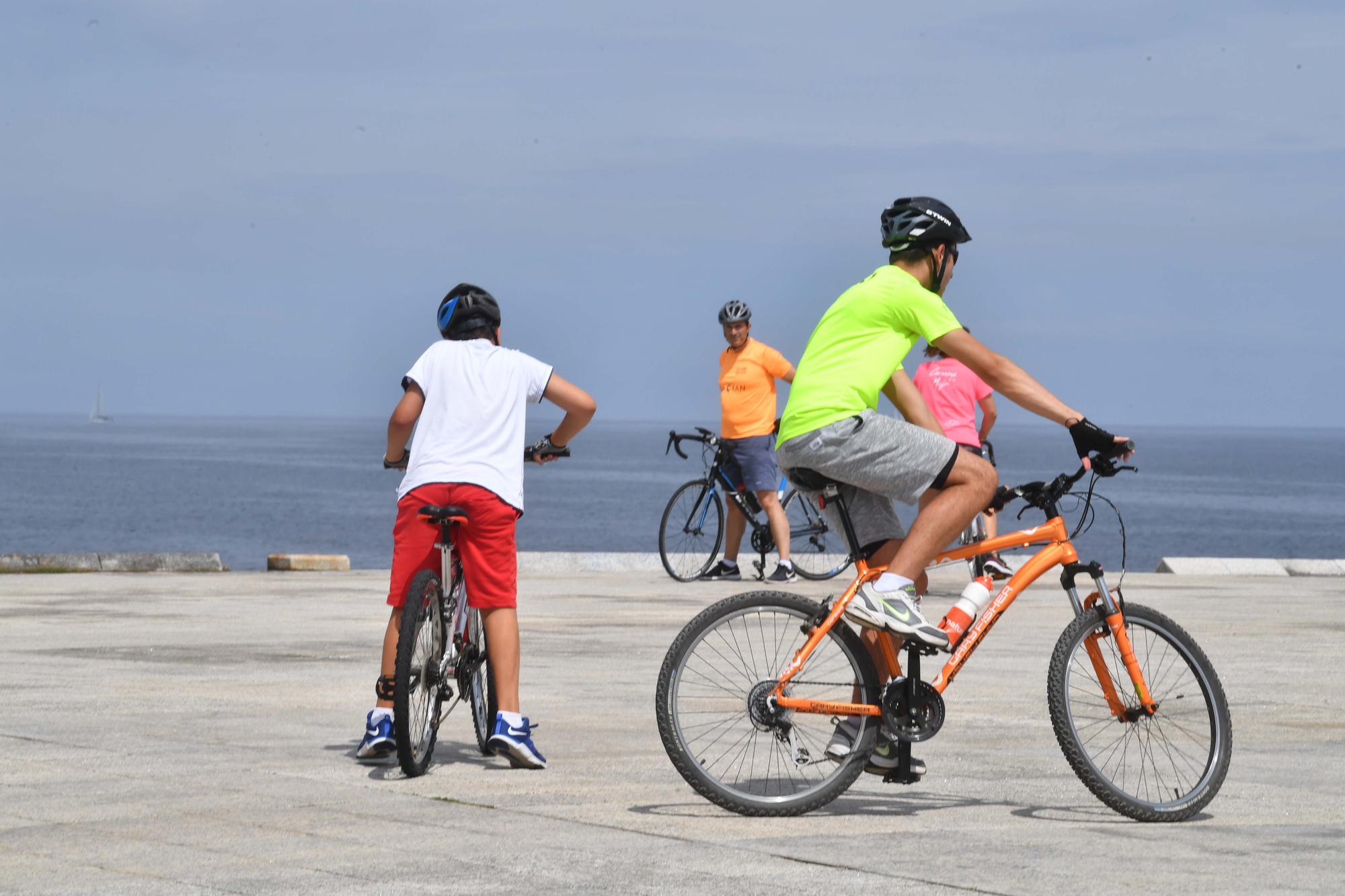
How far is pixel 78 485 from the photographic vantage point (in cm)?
12706

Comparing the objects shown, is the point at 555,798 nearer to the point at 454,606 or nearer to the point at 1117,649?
the point at 454,606

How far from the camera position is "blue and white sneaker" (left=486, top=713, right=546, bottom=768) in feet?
22.6

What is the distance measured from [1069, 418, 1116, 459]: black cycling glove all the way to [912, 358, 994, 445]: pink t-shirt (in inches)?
338

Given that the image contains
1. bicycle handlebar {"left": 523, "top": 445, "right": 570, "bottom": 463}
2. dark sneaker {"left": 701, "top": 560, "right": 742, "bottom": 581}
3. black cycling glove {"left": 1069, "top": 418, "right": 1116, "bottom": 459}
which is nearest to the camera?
black cycling glove {"left": 1069, "top": 418, "right": 1116, "bottom": 459}

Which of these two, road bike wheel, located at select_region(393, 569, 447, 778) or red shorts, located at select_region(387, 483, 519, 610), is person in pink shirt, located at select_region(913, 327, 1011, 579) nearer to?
red shorts, located at select_region(387, 483, 519, 610)

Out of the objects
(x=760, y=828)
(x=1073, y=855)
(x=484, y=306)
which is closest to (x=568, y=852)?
(x=760, y=828)

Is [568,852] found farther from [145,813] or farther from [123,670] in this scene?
[123,670]

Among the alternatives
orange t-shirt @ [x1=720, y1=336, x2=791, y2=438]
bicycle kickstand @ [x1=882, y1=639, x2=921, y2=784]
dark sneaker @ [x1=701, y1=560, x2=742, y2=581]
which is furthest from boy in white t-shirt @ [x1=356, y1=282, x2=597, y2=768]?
dark sneaker @ [x1=701, y1=560, x2=742, y2=581]

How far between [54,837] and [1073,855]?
9.47 ft

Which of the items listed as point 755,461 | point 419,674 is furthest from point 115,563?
point 419,674

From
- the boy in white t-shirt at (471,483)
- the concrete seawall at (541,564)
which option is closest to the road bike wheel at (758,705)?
the boy in white t-shirt at (471,483)

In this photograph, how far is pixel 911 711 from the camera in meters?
6.18

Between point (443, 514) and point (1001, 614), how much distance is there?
2014 millimetres

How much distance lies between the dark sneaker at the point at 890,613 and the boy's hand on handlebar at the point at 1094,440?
70 cm
